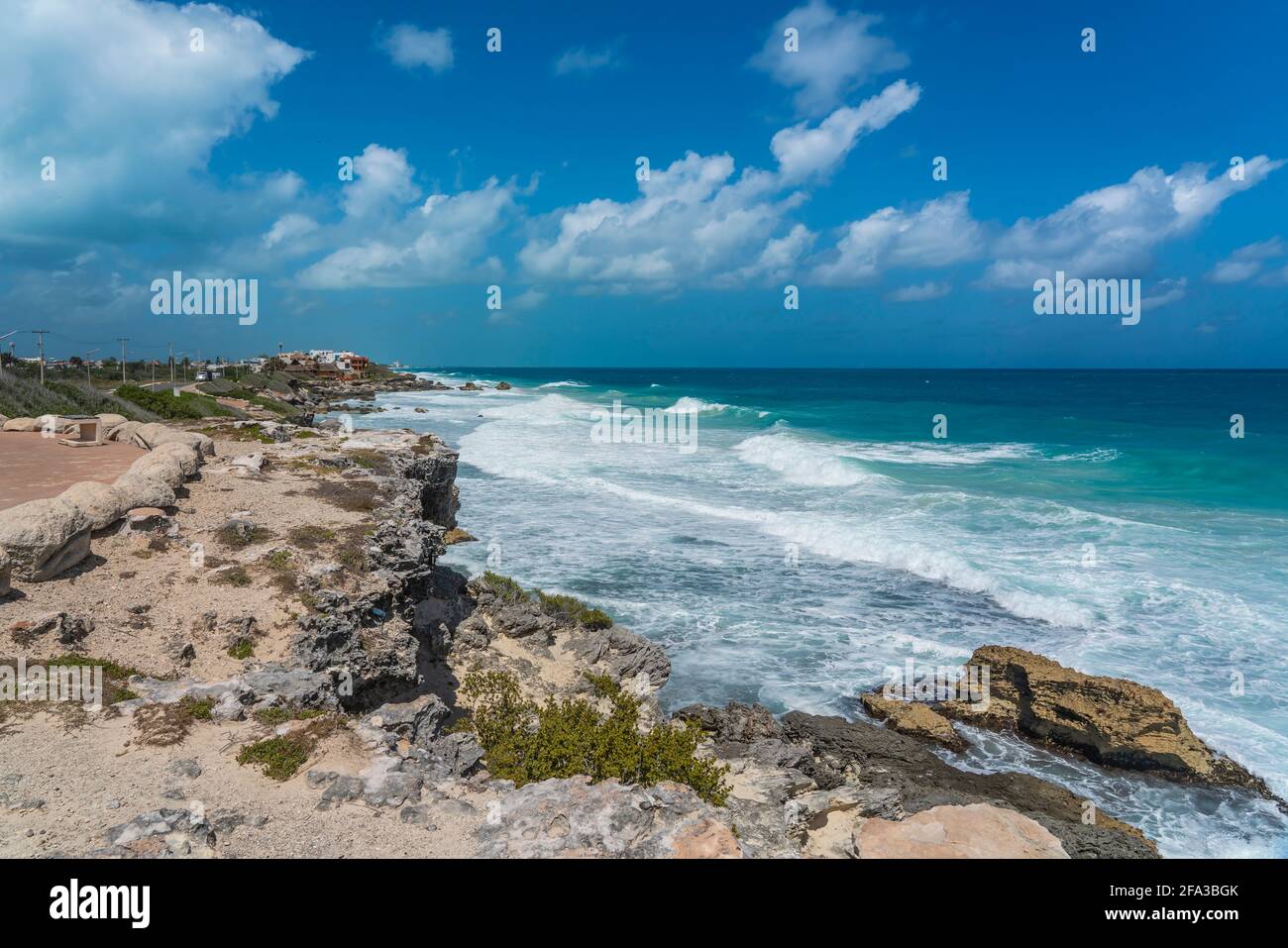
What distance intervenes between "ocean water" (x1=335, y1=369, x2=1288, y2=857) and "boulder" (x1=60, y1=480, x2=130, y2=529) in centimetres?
942

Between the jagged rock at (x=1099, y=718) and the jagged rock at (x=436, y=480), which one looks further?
the jagged rock at (x=436, y=480)

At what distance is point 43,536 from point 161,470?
4469 mm

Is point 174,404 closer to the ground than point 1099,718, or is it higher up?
higher up

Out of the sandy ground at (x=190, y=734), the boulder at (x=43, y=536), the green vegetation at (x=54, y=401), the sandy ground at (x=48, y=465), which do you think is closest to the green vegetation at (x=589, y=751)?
the sandy ground at (x=190, y=734)

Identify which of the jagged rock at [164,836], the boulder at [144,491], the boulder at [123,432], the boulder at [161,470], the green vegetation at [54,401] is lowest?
the jagged rock at [164,836]

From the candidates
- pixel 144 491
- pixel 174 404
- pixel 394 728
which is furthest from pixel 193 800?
pixel 174 404

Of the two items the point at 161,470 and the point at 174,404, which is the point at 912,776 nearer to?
the point at 161,470

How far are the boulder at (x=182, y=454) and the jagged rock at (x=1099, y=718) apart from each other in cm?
1623

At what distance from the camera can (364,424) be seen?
47.1 meters

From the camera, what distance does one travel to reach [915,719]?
1169 cm

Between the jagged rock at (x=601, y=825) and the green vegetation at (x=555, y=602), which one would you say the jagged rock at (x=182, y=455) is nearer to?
the green vegetation at (x=555, y=602)

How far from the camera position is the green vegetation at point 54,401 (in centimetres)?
2698

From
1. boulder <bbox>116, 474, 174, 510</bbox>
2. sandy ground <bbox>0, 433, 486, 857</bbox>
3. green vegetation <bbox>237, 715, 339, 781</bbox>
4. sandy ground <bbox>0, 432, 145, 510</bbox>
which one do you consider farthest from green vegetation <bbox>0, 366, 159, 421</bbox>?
green vegetation <bbox>237, 715, 339, 781</bbox>
